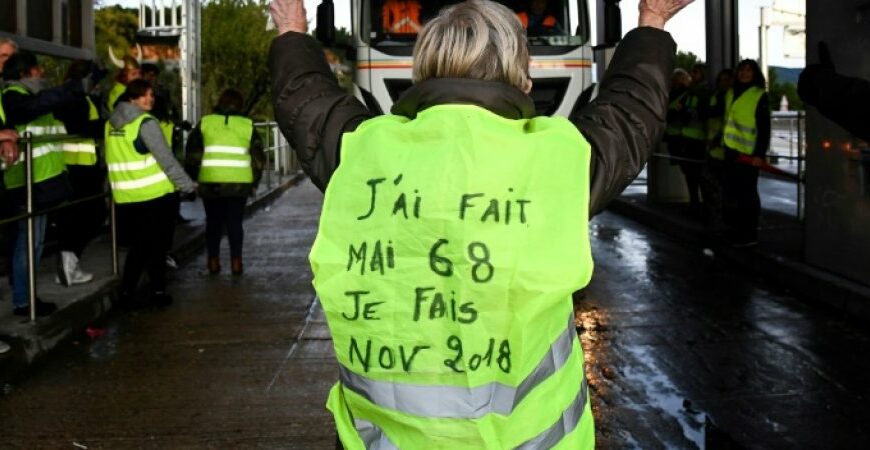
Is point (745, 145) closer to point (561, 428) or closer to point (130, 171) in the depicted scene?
point (130, 171)

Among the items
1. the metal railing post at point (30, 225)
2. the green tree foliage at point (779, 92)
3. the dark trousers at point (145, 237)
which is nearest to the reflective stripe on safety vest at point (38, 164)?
the metal railing post at point (30, 225)

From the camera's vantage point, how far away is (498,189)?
1.98 m

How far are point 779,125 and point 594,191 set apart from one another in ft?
56.5

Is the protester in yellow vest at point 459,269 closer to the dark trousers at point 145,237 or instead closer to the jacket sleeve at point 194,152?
the dark trousers at point 145,237

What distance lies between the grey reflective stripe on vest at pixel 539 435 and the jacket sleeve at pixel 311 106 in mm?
568

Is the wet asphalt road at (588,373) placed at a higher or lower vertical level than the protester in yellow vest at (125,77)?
lower

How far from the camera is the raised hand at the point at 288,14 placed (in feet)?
8.82

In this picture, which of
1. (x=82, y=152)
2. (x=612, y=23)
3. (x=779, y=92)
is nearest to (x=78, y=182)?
(x=82, y=152)

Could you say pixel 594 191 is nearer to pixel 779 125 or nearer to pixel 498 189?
pixel 498 189

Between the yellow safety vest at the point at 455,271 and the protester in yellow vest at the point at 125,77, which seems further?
the protester in yellow vest at the point at 125,77

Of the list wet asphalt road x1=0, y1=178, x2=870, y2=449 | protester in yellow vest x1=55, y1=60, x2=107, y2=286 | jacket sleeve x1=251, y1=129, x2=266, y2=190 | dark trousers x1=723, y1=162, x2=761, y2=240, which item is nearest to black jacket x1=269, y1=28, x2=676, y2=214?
wet asphalt road x1=0, y1=178, x2=870, y2=449

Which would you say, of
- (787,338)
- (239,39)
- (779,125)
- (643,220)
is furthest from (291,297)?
(239,39)

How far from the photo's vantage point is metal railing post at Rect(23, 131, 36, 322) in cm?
694

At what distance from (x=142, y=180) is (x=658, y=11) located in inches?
254
